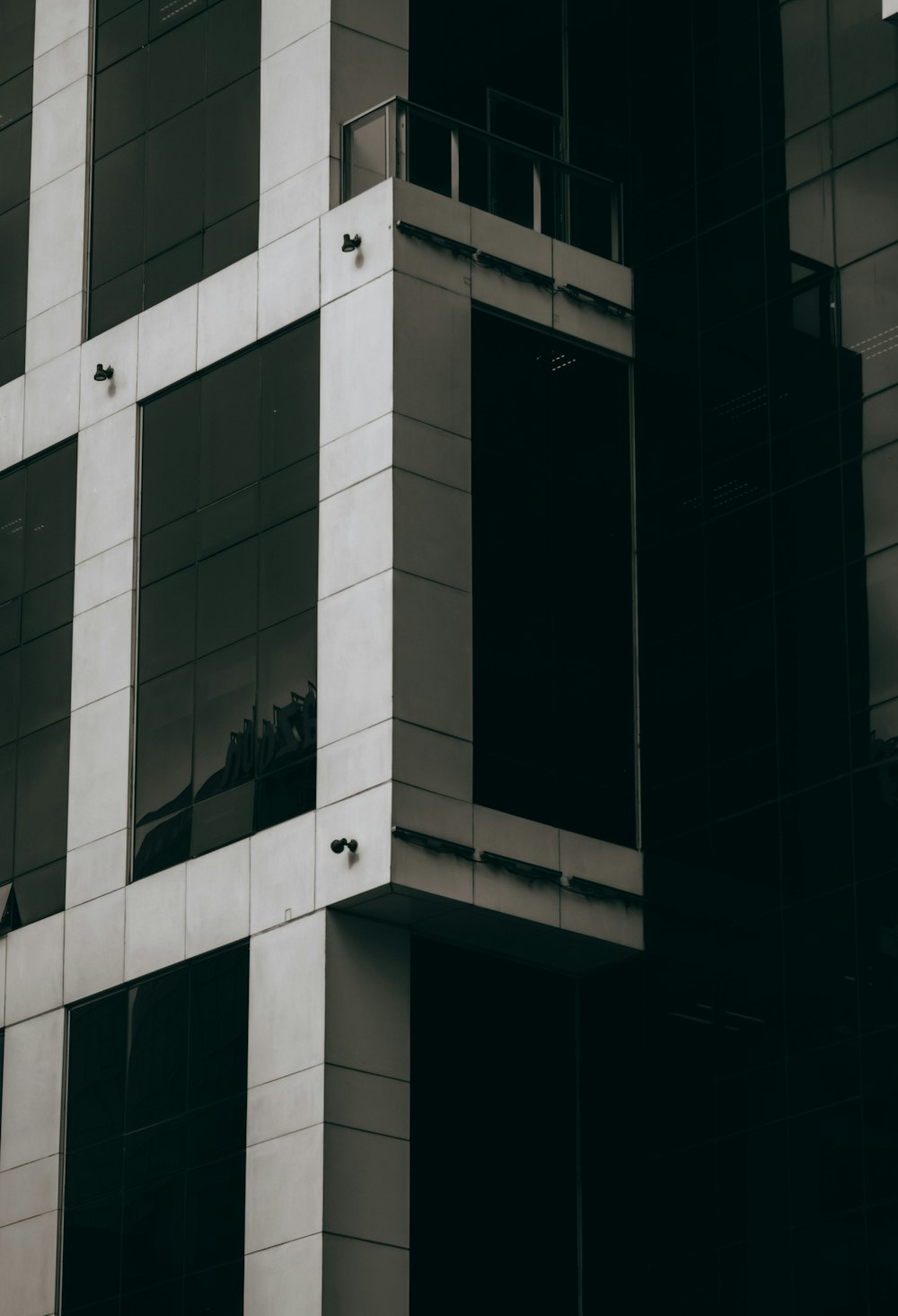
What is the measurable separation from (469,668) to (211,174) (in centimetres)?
1153

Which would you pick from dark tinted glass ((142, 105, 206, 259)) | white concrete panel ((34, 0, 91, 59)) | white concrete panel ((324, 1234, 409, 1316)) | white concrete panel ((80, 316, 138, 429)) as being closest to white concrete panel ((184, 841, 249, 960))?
white concrete panel ((324, 1234, 409, 1316))

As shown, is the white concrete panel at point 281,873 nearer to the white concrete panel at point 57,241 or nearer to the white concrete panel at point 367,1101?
the white concrete panel at point 367,1101

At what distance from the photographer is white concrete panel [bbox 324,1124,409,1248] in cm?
4297

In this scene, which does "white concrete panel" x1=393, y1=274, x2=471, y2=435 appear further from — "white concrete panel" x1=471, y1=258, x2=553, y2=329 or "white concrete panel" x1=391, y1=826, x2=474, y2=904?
"white concrete panel" x1=391, y1=826, x2=474, y2=904

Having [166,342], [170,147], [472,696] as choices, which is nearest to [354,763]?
[472,696]

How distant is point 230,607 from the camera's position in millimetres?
48156

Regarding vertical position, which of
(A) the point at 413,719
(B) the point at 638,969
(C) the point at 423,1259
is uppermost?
(A) the point at 413,719

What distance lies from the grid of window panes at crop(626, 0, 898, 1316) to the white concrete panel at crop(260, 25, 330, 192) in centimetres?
637

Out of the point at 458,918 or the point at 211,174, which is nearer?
the point at 458,918

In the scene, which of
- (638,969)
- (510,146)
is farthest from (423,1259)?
(510,146)

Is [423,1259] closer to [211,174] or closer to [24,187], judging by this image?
[211,174]

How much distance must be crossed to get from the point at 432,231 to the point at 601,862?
36.2 ft

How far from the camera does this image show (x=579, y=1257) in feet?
152

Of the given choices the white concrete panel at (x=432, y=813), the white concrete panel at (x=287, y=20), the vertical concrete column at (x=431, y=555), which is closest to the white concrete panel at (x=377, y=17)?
the white concrete panel at (x=287, y=20)
